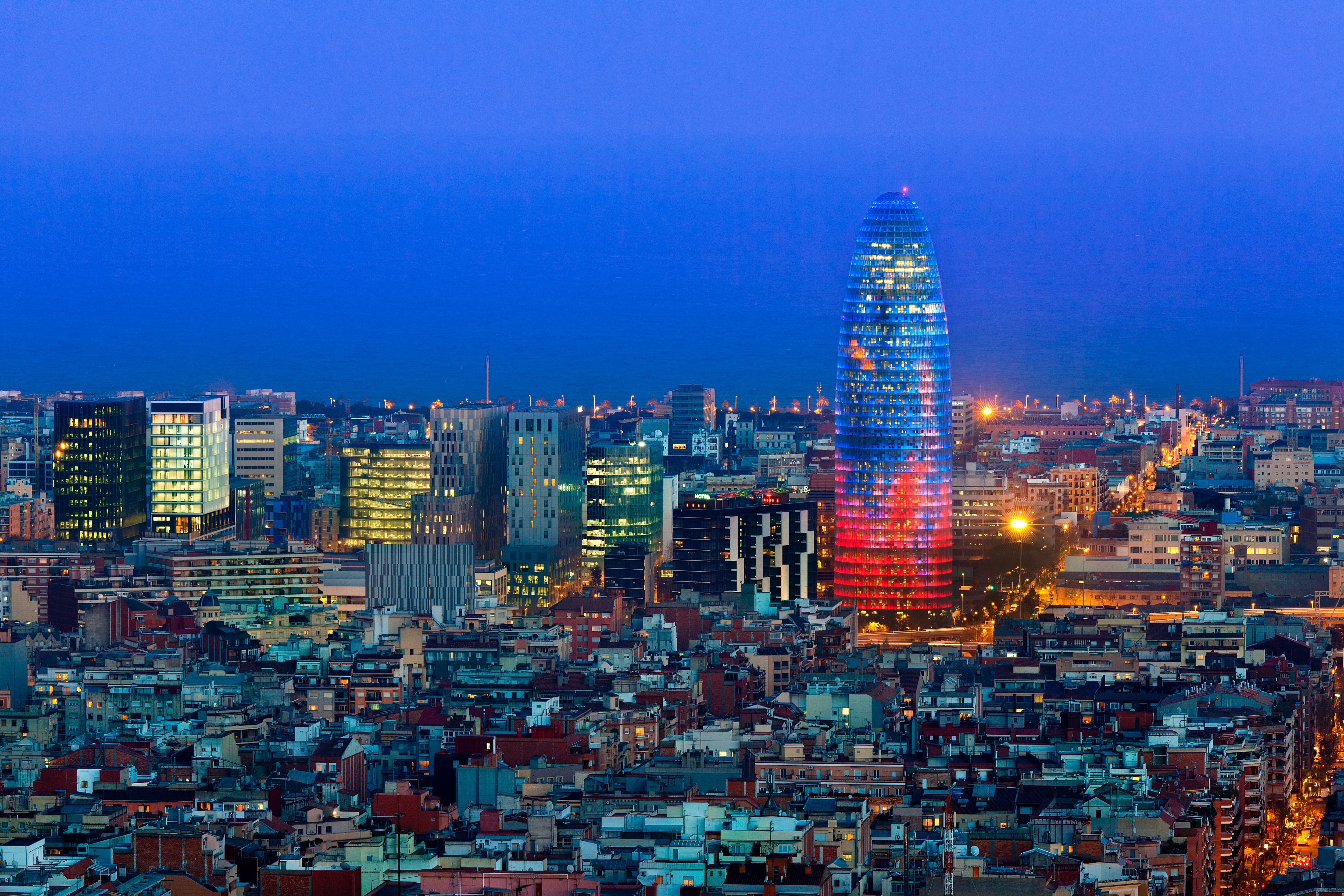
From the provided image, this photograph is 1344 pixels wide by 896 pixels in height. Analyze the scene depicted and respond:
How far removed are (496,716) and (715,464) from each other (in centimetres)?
6722

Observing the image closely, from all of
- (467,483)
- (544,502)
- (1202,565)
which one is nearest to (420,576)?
(544,502)

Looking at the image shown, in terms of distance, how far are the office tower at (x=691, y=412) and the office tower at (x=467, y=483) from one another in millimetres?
43290

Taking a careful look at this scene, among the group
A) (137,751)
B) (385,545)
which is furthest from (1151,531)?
(137,751)

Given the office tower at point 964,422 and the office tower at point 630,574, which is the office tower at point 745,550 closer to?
the office tower at point 630,574

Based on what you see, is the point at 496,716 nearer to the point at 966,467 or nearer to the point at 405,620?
the point at 405,620

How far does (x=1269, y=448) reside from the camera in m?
127

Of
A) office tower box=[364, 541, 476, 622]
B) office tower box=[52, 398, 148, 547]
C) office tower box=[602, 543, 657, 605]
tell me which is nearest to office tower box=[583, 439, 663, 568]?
office tower box=[602, 543, 657, 605]

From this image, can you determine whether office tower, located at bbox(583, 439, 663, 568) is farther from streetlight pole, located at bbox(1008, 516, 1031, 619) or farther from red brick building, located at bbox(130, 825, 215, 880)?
red brick building, located at bbox(130, 825, 215, 880)

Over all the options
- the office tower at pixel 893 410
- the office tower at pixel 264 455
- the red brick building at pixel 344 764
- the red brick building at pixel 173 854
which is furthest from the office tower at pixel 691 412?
the red brick building at pixel 173 854

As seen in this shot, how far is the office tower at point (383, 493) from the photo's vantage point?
104m

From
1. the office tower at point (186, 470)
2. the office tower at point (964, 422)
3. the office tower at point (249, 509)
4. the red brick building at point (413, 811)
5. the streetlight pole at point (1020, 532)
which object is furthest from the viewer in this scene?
the office tower at point (964, 422)

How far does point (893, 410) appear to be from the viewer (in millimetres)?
93875

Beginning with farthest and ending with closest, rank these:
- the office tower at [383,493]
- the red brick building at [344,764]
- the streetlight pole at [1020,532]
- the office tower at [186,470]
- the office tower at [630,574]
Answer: the office tower at [383,493] < the office tower at [186,470] < the streetlight pole at [1020,532] < the office tower at [630,574] < the red brick building at [344,764]

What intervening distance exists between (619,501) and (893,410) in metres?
8.75
